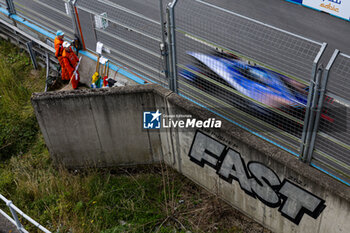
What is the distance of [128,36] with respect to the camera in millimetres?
8844

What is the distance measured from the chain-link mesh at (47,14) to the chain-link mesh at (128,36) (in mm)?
837

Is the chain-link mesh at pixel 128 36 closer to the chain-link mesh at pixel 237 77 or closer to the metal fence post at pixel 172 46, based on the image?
the metal fence post at pixel 172 46

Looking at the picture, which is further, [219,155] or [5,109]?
[5,109]

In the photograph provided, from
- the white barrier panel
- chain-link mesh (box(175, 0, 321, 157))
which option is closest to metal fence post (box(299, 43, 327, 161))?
chain-link mesh (box(175, 0, 321, 157))

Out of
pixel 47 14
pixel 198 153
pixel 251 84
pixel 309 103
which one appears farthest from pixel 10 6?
pixel 309 103

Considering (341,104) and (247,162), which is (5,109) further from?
(341,104)

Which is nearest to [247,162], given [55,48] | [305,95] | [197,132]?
[197,132]

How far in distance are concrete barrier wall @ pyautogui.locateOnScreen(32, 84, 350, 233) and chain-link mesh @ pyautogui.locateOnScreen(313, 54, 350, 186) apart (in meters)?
0.27

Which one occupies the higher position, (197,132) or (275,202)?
(197,132)

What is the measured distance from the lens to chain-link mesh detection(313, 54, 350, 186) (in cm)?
613

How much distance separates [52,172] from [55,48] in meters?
2.93

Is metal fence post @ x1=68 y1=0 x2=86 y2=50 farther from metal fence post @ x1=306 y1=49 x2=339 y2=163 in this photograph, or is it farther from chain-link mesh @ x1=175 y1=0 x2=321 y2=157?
metal fence post @ x1=306 y1=49 x2=339 y2=163

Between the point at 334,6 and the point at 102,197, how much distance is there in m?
9.96

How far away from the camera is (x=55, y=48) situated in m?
10.2
